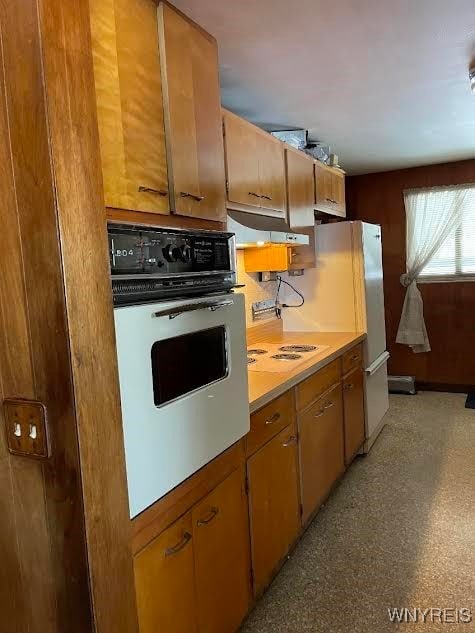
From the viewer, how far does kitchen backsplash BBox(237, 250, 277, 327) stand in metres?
3.20

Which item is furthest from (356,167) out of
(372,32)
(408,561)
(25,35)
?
(25,35)

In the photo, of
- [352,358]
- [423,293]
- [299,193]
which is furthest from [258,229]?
[423,293]

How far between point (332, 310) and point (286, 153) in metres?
1.28

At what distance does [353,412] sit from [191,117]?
91.1 inches

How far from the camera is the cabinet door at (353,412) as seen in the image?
122 inches

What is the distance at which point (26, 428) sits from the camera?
98 cm

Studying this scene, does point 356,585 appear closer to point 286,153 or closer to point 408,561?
point 408,561

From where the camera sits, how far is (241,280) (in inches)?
126

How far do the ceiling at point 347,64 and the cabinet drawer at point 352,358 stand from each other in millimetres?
1504

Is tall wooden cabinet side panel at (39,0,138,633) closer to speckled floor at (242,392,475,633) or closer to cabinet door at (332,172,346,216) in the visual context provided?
speckled floor at (242,392,475,633)

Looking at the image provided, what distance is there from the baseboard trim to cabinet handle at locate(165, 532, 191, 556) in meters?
4.20

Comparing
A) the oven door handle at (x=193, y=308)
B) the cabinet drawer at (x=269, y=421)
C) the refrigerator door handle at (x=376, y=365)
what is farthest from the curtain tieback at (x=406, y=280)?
the oven door handle at (x=193, y=308)

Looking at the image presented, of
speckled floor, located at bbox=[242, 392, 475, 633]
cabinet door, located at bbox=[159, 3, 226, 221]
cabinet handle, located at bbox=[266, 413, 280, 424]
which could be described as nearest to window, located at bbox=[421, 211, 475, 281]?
speckled floor, located at bbox=[242, 392, 475, 633]

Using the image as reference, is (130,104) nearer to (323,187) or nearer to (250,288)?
(250,288)
